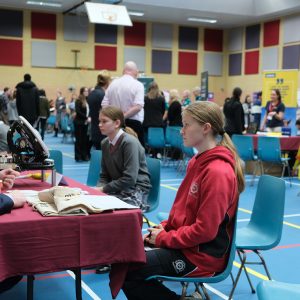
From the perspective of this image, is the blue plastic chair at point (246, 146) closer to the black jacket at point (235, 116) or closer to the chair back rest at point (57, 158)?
the black jacket at point (235, 116)

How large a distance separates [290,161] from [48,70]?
1196 centimetres

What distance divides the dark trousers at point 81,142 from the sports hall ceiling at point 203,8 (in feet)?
22.7

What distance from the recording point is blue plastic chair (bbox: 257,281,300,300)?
1317mm

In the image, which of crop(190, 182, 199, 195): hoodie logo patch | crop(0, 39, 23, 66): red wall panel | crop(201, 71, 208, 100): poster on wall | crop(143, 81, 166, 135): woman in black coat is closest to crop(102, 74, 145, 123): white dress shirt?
crop(190, 182, 199, 195): hoodie logo patch

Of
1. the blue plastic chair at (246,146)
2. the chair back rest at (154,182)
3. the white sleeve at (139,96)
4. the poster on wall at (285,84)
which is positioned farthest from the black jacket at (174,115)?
the chair back rest at (154,182)

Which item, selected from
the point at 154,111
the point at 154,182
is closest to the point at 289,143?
the point at 154,111

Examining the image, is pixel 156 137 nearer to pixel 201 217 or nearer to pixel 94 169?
pixel 94 169

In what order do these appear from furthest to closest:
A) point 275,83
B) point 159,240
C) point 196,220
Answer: point 275,83, point 159,240, point 196,220

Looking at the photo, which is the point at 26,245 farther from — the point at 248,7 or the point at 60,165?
the point at 248,7

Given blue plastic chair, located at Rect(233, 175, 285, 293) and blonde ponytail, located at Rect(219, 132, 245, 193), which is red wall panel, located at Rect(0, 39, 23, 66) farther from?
blonde ponytail, located at Rect(219, 132, 245, 193)

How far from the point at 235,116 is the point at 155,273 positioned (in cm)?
641

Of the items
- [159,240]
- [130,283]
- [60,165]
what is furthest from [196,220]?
[60,165]

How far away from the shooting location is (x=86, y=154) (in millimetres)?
9953

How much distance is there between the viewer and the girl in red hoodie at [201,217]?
7.04 ft
